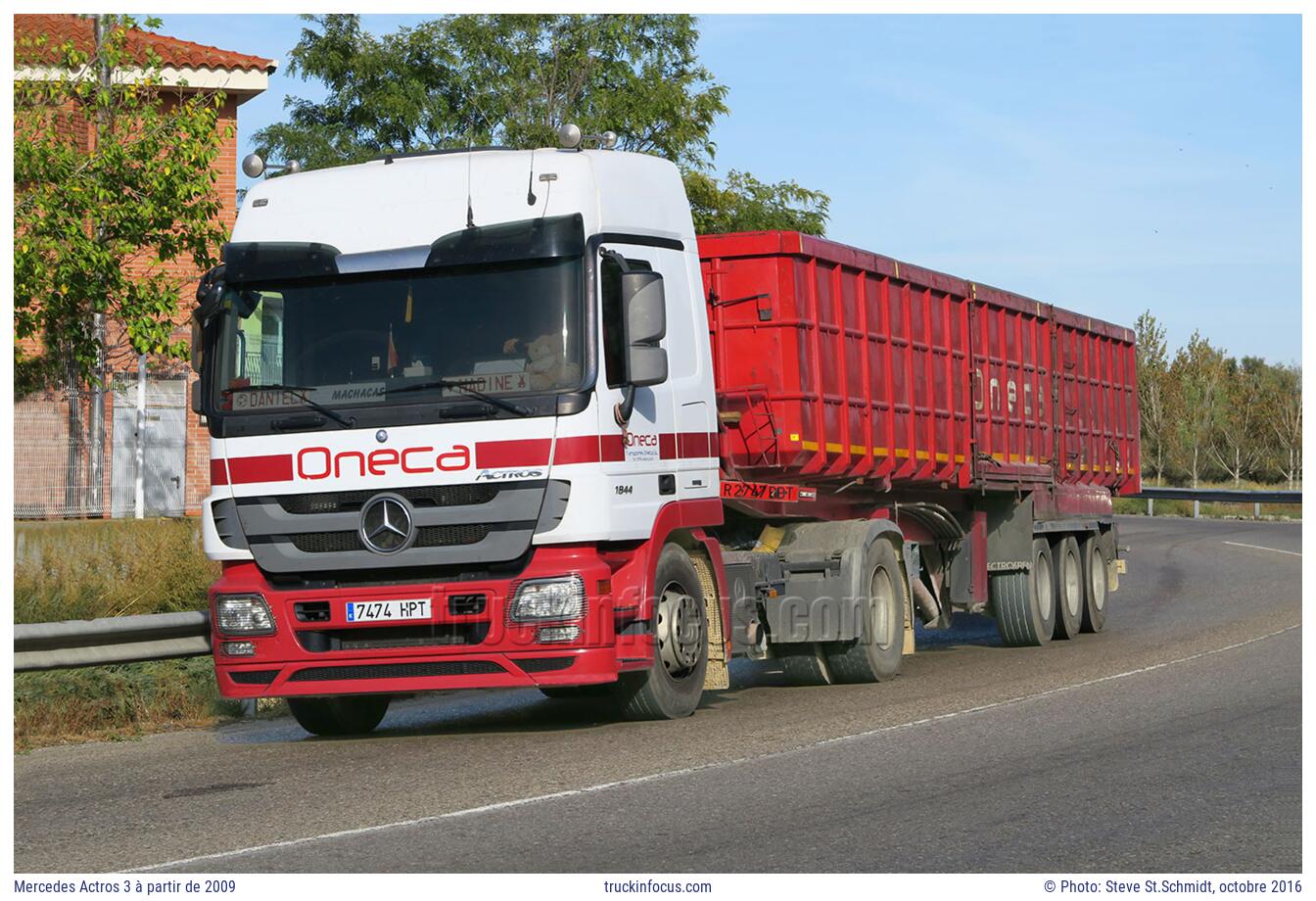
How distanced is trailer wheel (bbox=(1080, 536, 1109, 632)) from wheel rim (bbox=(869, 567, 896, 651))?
5672 mm

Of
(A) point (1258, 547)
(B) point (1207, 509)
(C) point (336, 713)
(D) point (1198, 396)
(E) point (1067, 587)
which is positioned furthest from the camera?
(D) point (1198, 396)

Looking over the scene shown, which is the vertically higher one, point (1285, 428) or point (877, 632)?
point (1285, 428)

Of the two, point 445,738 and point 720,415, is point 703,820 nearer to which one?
point 445,738

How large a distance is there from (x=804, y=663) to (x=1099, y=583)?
6847 millimetres

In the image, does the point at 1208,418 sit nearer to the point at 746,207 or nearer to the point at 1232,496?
the point at 1232,496

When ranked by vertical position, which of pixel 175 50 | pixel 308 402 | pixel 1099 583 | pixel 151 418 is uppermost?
pixel 175 50

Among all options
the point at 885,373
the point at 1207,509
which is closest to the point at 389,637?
the point at 885,373

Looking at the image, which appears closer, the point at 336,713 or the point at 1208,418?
the point at 336,713

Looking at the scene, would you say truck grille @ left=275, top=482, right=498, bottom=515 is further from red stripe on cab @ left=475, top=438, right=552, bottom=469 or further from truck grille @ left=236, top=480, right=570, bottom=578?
red stripe on cab @ left=475, top=438, right=552, bottom=469

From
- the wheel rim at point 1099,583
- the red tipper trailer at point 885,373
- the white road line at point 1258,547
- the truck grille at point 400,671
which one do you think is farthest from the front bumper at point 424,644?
the white road line at point 1258,547

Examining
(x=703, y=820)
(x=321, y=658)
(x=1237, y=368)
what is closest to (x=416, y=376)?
(x=321, y=658)

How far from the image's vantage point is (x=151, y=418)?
84.9 feet

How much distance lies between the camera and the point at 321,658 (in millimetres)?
10414

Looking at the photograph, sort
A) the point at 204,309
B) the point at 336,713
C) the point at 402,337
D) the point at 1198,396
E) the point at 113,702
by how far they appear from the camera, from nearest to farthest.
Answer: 1. the point at 402,337
2. the point at 204,309
3. the point at 336,713
4. the point at 113,702
5. the point at 1198,396
